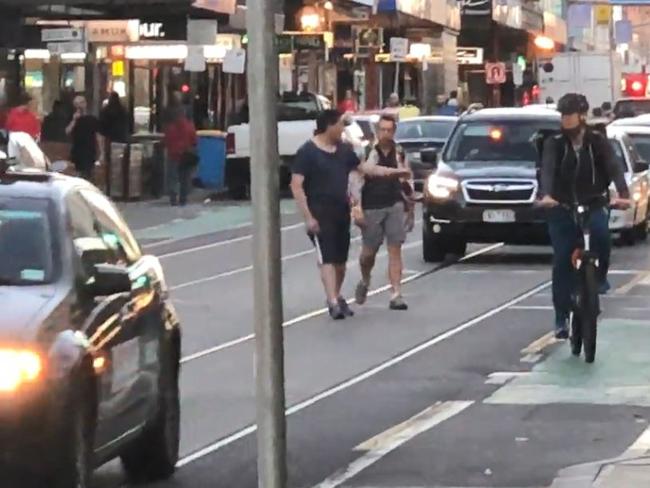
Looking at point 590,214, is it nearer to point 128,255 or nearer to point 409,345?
point 409,345

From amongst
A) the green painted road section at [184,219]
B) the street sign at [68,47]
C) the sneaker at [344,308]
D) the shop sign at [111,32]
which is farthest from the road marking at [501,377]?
the shop sign at [111,32]

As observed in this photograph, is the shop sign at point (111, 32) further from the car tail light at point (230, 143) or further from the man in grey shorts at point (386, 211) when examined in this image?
the man in grey shorts at point (386, 211)

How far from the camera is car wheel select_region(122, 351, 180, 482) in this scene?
30.7ft

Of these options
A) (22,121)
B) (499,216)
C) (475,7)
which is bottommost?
(499,216)

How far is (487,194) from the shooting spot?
74.3 ft

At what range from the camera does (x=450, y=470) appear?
31.8 feet

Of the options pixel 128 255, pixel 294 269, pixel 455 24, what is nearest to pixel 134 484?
pixel 128 255

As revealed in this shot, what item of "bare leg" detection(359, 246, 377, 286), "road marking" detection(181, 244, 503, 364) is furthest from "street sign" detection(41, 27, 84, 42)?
"bare leg" detection(359, 246, 377, 286)

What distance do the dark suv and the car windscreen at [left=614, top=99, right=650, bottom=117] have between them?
26.5 m

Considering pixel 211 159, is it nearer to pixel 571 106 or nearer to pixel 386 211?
pixel 386 211

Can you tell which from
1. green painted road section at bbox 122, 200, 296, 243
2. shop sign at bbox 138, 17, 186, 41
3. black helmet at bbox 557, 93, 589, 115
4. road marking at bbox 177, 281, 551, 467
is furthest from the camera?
shop sign at bbox 138, 17, 186, 41

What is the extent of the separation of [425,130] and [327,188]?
21.7m

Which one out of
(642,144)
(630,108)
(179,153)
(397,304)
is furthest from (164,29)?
(397,304)

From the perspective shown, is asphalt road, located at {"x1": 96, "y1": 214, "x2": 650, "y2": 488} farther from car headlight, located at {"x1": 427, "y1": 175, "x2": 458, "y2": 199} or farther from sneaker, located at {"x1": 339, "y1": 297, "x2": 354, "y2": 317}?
car headlight, located at {"x1": 427, "y1": 175, "x2": 458, "y2": 199}
